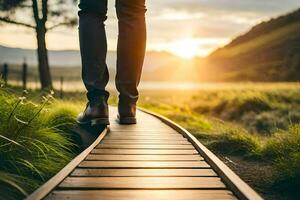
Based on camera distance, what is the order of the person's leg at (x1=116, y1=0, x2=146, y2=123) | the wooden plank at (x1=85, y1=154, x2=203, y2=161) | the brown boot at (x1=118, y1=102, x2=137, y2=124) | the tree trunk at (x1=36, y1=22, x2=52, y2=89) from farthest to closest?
the tree trunk at (x1=36, y1=22, x2=52, y2=89) → the brown boot at (x1=118, y1=102, x2=137, y2=124) → the person's leg at (x1=116, y1=0, x2=146, y2=123) → the wooden plank at (x1=85, y1=154, x2=203, y2=161)

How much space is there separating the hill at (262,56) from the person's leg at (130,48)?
48498mm

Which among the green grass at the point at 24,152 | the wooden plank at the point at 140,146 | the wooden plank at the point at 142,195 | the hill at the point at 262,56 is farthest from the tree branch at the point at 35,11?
the hill at the point at 262,56

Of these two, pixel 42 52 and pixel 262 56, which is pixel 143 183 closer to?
pixel 42 52

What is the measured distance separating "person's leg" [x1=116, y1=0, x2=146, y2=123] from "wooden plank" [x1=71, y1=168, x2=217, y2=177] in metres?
1.55

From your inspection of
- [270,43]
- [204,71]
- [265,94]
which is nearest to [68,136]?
[265,94]

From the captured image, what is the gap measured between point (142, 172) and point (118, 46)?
5.46ft

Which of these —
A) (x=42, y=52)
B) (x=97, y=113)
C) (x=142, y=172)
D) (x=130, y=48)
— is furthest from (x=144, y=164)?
(x=42, y=52)

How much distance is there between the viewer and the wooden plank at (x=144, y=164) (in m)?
2.22

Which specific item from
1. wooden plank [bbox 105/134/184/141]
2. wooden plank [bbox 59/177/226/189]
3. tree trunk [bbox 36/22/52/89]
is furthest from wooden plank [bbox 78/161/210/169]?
tree trunk [bbox 36/22/52/89]

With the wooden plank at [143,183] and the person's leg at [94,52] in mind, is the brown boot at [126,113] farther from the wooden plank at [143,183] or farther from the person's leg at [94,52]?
the wooden plank at [143,183]

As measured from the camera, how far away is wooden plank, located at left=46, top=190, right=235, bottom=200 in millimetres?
1680

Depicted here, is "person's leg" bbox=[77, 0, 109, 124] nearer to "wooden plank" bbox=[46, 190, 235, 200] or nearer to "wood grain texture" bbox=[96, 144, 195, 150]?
"wood grain texture" bbox=[96, 144, 195, 150]

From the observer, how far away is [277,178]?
2305 millimetres

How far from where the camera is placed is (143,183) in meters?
1.89
